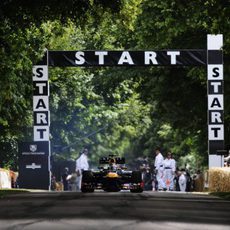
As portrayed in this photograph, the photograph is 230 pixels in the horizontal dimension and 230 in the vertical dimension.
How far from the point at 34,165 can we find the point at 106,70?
43.1 feet

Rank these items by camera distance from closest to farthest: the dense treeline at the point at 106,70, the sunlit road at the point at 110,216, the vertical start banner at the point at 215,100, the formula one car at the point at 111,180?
the sunlit road at the point at 110,216 → the dense treeline at the point at 106,70 → the formula one car at the point at 111,180 → the vertical start banner at the point at 215,100

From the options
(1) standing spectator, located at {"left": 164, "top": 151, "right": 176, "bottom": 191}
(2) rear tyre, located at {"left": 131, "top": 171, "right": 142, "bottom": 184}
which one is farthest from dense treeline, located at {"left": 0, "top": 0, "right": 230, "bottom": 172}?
(2) rear tyre, located at {"left": 131, "top": 171, "right": 142, "bottom": 184}

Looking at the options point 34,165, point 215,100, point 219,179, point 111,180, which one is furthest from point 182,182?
point 111,180

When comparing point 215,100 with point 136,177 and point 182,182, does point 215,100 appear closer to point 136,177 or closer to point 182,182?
point 136,177

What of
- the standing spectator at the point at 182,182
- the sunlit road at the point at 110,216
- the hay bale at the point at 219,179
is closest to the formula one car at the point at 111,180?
the hay bale at the point at 219,179

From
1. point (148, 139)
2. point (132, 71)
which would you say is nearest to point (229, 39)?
point (132, 71)

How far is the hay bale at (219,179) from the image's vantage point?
29.3 m

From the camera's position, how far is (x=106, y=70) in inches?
1863

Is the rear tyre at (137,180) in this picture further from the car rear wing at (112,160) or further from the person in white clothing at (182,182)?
the person in white clothing at (182,182)

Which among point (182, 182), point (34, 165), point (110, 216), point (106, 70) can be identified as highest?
point (106, 70)

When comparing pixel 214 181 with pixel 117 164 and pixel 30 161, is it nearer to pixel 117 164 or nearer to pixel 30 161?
pixel 117 164

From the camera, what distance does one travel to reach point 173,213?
16.1 m

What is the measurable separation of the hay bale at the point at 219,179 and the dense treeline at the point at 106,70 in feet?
13.4

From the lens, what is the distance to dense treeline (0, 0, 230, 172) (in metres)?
27.6
